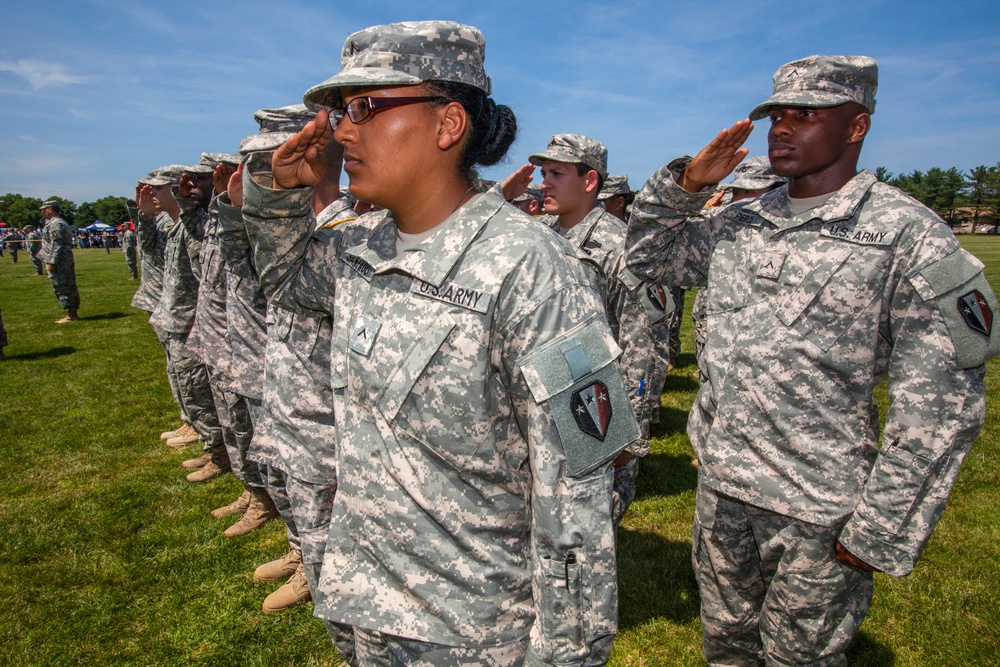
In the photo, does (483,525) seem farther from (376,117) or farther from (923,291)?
(923,291)

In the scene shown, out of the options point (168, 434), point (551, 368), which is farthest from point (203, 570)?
point (551, 368)

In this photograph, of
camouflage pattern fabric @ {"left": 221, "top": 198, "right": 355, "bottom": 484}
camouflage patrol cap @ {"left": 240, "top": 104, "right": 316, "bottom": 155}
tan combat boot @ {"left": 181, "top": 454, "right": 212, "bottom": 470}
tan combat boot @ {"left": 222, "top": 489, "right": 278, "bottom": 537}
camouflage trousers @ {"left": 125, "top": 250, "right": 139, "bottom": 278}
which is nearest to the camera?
camouflage pattern fabric @ {"left": 221, "top": 198, "right": 355, "bottom": 484}

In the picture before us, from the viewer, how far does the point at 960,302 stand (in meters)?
2.25

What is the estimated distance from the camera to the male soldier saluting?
2291 mm

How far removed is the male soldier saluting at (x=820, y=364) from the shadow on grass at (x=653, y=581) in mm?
1180

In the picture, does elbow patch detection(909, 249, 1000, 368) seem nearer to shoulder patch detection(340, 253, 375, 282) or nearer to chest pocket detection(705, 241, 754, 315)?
chest pocket detection(705, 241, 754, 315)

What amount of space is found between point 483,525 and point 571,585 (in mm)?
293

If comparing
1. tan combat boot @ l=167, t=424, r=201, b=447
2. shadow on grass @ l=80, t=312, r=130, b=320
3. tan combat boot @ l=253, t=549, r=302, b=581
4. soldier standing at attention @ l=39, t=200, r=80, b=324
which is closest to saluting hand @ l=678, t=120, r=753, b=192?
tan combat boot @ l=253, t=549, r=302, b=581

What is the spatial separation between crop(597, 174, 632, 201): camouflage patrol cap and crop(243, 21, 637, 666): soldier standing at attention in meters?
6.13

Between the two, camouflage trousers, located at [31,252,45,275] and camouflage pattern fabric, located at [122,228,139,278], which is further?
camouflage trousers, located at [31,252,45,275]

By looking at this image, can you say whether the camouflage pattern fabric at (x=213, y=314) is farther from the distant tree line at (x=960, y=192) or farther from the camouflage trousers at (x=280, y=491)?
the distant tree line at (x=960, y=192)

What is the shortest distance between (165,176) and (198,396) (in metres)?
2.27

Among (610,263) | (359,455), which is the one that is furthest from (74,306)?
(359,455)

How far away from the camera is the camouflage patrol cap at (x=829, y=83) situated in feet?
8.33
